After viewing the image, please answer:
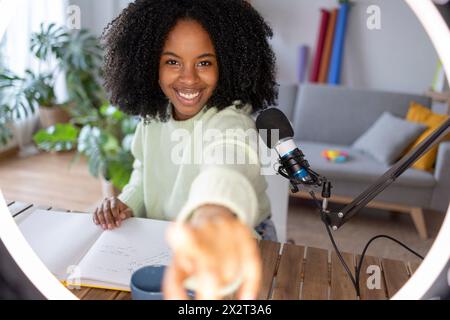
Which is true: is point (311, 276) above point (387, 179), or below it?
below

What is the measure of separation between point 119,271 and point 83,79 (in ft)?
7.51

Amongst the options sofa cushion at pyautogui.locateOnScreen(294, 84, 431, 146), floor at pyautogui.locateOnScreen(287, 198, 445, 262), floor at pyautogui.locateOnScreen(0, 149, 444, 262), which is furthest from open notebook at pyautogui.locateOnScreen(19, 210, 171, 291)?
sofa cushion at pyautogui.locateOnScreen(294, 84, 431, 146)

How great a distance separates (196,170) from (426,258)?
28cm

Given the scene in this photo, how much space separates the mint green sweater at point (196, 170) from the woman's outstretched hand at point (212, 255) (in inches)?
1.4

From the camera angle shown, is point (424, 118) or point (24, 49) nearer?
point (424, 118)

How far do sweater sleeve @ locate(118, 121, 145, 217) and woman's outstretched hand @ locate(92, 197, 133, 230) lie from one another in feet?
0.09

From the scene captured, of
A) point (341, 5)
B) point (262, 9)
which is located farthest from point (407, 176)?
point (262, 9)

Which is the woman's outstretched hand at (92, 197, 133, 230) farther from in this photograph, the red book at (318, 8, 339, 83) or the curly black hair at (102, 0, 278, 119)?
the red book at (318, 8, 339, 83)

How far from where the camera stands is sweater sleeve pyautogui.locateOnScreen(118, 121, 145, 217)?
30.5 inches

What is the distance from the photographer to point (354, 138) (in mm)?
1497

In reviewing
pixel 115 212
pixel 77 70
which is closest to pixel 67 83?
pixel 77 70

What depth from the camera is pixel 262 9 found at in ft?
2.14

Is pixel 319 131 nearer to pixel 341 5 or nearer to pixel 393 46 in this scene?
pixel 393 46

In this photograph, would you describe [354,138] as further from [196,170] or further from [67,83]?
[67,83]
